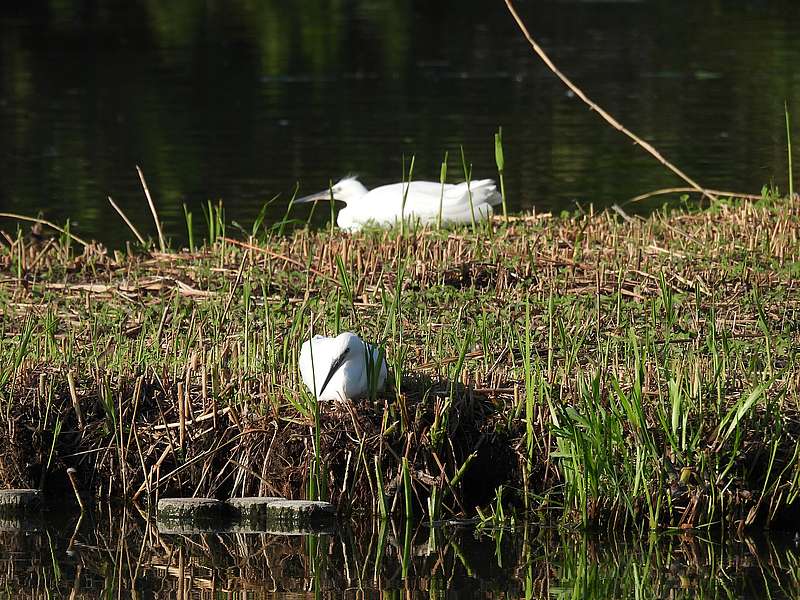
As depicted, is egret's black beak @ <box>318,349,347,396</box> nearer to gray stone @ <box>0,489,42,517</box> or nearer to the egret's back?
gray stone @ <box>0,489,42,517</box>

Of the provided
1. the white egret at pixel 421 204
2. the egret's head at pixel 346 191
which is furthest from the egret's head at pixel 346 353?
the egret's head at pixel 346 191

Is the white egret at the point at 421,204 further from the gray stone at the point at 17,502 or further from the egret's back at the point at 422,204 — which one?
the gray stone at the point at 17,502

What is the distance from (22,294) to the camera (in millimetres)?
8602

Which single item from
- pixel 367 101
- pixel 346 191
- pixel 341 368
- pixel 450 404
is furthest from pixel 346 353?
pixel 367 101

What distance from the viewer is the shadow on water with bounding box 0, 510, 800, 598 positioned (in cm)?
544

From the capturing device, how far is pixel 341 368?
607 centimetres

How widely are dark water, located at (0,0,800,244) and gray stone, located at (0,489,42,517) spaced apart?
671 centimetres

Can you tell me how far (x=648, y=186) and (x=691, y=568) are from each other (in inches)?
374

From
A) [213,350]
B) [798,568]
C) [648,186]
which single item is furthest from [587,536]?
[648,186]

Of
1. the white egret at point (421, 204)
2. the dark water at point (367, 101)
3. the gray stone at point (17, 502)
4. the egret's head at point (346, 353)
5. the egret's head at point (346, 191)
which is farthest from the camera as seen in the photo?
the dark water at point (367, 101)

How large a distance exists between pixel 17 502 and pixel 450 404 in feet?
5.95

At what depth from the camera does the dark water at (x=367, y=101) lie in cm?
1535

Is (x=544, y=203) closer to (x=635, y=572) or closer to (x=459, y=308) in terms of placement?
(x=459, y=308)

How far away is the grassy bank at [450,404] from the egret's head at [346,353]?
0.18 metres
